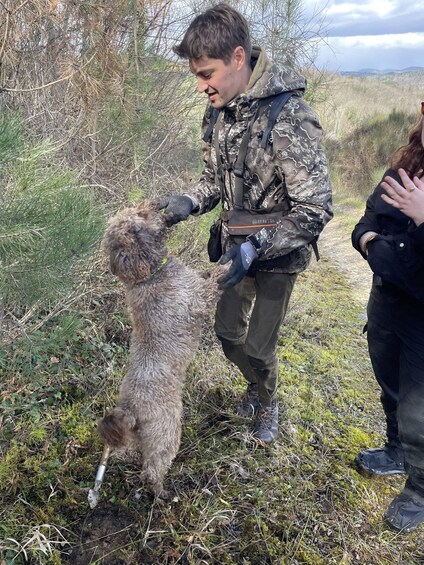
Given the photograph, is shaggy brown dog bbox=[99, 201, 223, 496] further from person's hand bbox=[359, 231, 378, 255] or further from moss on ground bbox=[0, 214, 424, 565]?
person's hand bbox=[359, 231, 378, 255]

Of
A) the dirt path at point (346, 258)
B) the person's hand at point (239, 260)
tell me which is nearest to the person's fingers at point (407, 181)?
the person's hand at point (239, 260)

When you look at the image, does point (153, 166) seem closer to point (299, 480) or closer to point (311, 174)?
point (311, 174)

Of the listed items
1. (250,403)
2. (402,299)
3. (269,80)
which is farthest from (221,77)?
(250,403)

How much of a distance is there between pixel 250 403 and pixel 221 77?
8.05ft

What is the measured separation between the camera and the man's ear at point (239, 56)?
2.40m

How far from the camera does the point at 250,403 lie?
353 cm

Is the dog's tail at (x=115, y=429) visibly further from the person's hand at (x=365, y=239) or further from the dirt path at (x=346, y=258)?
the dirt path at (x=346, y=258)

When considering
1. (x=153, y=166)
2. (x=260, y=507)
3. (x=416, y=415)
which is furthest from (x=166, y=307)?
(x=153, y=166)

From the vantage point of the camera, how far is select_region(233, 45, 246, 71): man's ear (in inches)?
94.4

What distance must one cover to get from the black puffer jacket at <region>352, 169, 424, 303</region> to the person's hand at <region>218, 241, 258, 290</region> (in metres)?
0.71

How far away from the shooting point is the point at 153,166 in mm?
5387

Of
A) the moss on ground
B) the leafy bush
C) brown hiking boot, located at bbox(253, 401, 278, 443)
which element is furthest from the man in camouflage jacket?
the moss on ground

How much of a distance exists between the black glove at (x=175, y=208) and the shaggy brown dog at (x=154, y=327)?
0.21ft

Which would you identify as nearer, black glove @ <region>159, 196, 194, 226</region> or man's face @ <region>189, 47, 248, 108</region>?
man's face @ <region>189, 47, 248, 108</region>
